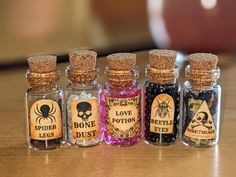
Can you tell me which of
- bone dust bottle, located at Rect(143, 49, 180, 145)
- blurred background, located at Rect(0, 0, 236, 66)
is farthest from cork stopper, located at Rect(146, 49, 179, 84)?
blurred background, located at Rect(0, 0, 236, 66)

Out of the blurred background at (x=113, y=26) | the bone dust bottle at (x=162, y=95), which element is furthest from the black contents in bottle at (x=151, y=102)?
the blurred background at (x=113, y=26)

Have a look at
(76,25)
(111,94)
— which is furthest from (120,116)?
(76,25)

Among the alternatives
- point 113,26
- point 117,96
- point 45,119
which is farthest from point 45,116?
point 113,26

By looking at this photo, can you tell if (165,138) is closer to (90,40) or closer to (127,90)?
(127,90)

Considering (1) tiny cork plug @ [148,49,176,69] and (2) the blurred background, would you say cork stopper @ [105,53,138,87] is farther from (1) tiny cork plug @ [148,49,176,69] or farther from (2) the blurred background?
(2) the blurred background

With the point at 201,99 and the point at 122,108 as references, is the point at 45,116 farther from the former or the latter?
the point at 201,99
